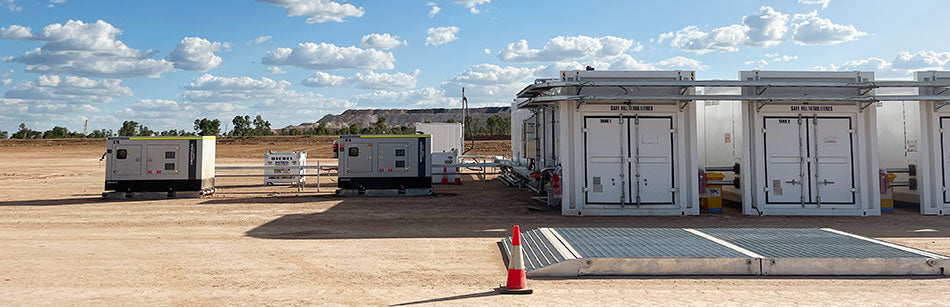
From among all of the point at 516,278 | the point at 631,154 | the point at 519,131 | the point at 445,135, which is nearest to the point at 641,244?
the point at 516,278

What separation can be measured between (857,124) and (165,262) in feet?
45.9

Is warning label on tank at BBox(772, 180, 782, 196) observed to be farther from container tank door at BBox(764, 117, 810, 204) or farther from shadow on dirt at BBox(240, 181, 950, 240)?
shadow on dirt at BBox(240, 181, 950, 240)

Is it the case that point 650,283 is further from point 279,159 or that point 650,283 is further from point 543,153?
point 279,159

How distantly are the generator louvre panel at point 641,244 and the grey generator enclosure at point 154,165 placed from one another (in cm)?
1303

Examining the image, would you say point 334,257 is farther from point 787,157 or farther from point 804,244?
point 787,157

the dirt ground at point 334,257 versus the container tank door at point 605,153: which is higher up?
the container tank door at point 605,153

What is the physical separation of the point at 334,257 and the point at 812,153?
1085 cm

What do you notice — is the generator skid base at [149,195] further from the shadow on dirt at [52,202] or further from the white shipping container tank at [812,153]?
the white shipping container tank at [812,153]

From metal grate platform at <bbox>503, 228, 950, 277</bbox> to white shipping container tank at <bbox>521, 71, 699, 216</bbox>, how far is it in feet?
14.4

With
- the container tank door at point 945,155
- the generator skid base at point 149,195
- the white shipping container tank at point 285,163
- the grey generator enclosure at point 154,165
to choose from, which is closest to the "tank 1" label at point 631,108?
the container tank door at point 945,155

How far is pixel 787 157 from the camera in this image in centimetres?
1309

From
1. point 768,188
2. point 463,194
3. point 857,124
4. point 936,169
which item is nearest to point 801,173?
point 768,188

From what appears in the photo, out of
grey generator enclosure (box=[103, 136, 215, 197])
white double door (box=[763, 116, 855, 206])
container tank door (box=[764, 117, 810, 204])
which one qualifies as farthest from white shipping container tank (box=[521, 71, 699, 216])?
grey generator enclosure (box=[103, 136, 215, 197])

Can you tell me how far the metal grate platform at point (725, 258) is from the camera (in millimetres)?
7004
